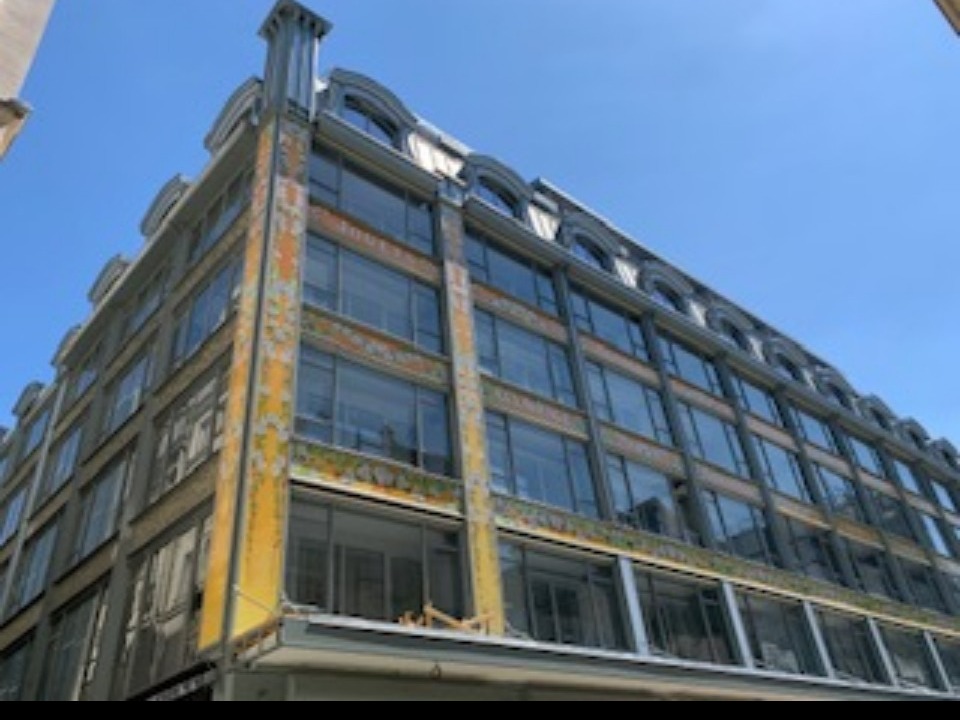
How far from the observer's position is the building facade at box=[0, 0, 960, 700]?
1294 cm

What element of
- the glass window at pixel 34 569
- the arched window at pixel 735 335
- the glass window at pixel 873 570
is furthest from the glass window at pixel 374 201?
the glass window at pixel 873 570

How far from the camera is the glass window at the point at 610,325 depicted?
76.8ft

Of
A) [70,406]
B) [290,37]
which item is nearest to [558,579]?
[290,37]

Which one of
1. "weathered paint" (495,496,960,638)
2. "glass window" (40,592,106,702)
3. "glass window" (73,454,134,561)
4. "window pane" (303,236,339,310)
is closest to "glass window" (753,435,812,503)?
"weathered paint" (495,496,960,638)

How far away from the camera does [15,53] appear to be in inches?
336

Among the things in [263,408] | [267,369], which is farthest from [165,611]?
[267,369]

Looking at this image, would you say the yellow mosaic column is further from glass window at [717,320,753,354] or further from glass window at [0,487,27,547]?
glass window at [0,487,27,547]

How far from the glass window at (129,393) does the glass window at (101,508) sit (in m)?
1.21

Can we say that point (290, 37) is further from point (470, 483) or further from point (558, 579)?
point (558, 579)

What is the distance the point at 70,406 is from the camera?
78.2 ft

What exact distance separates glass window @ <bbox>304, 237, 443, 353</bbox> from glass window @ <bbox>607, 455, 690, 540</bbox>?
5.95m

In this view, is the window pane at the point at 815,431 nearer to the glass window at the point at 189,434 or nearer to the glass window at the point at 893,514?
the glass window at the point at 893,514

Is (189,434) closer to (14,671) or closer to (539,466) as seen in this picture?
(539,466)

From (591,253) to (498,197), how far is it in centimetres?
403
